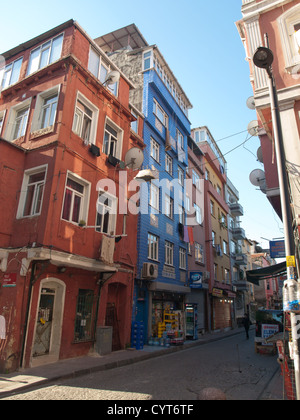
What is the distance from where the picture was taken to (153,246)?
745 inches

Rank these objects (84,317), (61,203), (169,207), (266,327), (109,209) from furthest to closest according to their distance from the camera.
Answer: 1. (169,207)
2. (266,327)
3. (109,209)
4. (84,317)
5. (61,203)

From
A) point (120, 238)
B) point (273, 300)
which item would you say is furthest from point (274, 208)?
point (273, 300)

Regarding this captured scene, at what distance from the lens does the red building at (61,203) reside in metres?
9.67

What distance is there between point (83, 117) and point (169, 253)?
471 inches

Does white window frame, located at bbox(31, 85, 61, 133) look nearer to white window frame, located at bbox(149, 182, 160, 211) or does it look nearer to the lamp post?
the lamp post

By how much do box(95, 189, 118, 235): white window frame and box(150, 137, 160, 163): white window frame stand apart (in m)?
7.39

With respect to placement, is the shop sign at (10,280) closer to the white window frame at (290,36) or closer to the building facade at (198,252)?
the white window frame at (290,36)

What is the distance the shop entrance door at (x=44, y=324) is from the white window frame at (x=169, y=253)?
1093 cm

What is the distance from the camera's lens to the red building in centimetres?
967

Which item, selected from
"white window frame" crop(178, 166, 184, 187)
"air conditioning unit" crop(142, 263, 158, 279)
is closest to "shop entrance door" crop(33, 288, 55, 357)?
"air conditioning unit" crop(142, 263, 158, 279)

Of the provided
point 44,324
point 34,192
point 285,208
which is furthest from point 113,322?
point 285,208

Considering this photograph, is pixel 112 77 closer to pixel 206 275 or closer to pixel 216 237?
pixel 206 275

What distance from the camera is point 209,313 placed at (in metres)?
26.4
